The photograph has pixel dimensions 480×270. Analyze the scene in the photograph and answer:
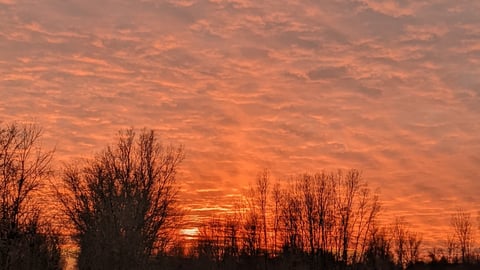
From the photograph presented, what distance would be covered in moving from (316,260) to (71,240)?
28.2 meters

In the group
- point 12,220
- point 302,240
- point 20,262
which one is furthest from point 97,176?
point 302,240

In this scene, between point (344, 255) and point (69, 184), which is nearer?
point (69, 184)

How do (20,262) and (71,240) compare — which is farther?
(71,240)

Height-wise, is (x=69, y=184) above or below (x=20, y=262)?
above

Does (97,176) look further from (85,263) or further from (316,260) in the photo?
(316,260)

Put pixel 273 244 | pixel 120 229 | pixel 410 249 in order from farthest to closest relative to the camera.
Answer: pixel 410 249 → pixel 273 244 → pixel 120 229

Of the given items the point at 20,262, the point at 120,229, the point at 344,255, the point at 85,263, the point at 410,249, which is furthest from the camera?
the point at 410,249

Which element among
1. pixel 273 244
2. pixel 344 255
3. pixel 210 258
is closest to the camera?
pixel 344 255

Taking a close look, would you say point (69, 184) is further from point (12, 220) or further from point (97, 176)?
point (12, 220)

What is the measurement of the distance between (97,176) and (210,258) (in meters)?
31.0

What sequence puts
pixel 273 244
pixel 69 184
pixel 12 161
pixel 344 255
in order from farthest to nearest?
pixel 273 244, pixel 344 255, pixel 69 184, pixel 12 161

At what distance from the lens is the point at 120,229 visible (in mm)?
33719

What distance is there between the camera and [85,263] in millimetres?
37656

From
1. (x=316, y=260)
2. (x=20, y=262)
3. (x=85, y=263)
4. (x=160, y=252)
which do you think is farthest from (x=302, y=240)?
(x=20, y=262)
